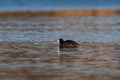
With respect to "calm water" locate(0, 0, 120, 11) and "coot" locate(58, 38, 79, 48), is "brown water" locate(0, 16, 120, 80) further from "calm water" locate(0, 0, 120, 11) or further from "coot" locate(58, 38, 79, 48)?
"calm water" locate(0, 0, 120, 11)

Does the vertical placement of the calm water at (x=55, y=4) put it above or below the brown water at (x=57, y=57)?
above

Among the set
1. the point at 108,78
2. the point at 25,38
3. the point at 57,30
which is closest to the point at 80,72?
the point at 108,78

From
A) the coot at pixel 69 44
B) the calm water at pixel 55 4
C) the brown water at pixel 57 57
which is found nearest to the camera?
the brown water at pixel 57 57

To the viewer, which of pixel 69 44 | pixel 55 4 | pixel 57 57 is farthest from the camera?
Answer: pixel 55 4

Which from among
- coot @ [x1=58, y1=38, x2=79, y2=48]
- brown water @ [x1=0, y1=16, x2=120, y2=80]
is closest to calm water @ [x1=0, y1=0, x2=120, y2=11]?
brown water @ [x1=0, y1=16, x2=120, y2=80]

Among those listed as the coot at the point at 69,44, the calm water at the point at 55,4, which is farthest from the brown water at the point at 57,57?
the calm water at the point at 55,4

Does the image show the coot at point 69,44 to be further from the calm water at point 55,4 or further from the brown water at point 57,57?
the calm water at point 55,4

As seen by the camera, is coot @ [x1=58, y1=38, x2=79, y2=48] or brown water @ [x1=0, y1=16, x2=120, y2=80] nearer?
brown water @ [x1=0, y1=16, x2=120, y2=80]

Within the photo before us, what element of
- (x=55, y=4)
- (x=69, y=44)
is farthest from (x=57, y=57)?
(x=55, y=4)

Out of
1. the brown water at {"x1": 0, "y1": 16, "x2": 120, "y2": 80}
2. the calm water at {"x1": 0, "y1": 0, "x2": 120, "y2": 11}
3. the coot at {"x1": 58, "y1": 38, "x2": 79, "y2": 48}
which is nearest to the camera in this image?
the brown water at {"x1": 0, "y1": 16, "x2": 120, "y2": 80}

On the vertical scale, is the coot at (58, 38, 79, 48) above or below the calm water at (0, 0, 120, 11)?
below

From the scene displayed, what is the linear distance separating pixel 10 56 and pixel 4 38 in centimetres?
645

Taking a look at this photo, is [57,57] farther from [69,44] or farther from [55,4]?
[55,4]

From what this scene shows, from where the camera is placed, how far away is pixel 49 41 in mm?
23453
